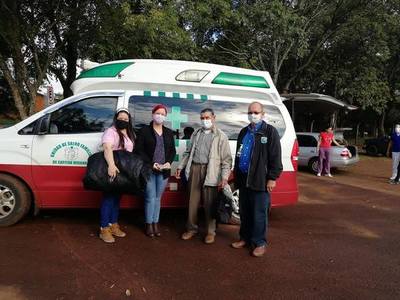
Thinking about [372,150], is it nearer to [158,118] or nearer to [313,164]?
[313,164]

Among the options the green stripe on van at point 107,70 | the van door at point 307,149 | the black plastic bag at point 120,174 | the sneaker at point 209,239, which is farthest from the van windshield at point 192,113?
the van door at point 307,149

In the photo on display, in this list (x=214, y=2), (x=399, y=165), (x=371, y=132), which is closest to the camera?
(x=399, y=165)

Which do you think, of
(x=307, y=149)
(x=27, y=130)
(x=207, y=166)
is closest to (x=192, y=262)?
(x=207, y=166)

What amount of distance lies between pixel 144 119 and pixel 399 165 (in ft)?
30.8

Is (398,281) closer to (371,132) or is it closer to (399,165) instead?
(399,165)

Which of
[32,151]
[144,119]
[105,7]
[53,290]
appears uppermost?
[105,7]

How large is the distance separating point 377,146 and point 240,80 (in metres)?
18.7

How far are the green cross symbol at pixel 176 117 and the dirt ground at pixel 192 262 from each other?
1.48m

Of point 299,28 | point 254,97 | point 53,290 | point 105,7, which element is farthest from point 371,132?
point 53,290

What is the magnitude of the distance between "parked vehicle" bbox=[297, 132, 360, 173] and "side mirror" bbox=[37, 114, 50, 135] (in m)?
10.9

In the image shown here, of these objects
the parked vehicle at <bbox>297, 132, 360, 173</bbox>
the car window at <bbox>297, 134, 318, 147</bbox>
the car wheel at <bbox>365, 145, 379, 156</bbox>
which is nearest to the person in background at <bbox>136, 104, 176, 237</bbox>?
the parked vehicle at <bbox>297, 132, 360, 173</bbox>

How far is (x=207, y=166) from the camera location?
5551 millimetres

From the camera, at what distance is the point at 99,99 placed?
6125 millimetres

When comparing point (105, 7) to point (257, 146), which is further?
point (105, 7)
